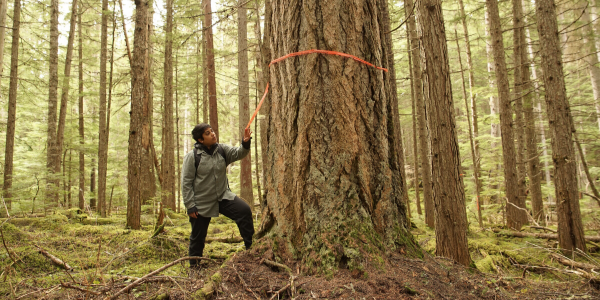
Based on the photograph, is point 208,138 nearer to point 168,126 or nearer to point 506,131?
point 506,131

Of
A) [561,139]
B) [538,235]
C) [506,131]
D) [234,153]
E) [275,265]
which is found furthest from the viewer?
[506,131]

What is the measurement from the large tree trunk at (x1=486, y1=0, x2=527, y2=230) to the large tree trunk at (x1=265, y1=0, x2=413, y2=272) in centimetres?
683

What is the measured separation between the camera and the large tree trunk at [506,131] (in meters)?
7.90

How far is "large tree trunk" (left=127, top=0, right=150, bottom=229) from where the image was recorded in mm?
→ 6332

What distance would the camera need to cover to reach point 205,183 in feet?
12.7

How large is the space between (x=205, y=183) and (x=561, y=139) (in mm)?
6131

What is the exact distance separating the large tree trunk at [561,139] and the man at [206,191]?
560 centimetres

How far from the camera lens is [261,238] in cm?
265

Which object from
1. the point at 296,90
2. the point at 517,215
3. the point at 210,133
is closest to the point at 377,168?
the point at 296,90

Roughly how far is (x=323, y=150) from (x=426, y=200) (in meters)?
7.41

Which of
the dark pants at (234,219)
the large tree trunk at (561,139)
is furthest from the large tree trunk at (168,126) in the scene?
the large tree trunk at (561,139)

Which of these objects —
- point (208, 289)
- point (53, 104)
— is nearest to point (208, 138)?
point (208, 289)

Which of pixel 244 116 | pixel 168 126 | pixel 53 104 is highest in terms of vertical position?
pixel 53 104

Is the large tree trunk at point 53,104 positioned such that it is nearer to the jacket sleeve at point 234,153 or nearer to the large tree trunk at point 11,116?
the large tree trunk at point 11,116
